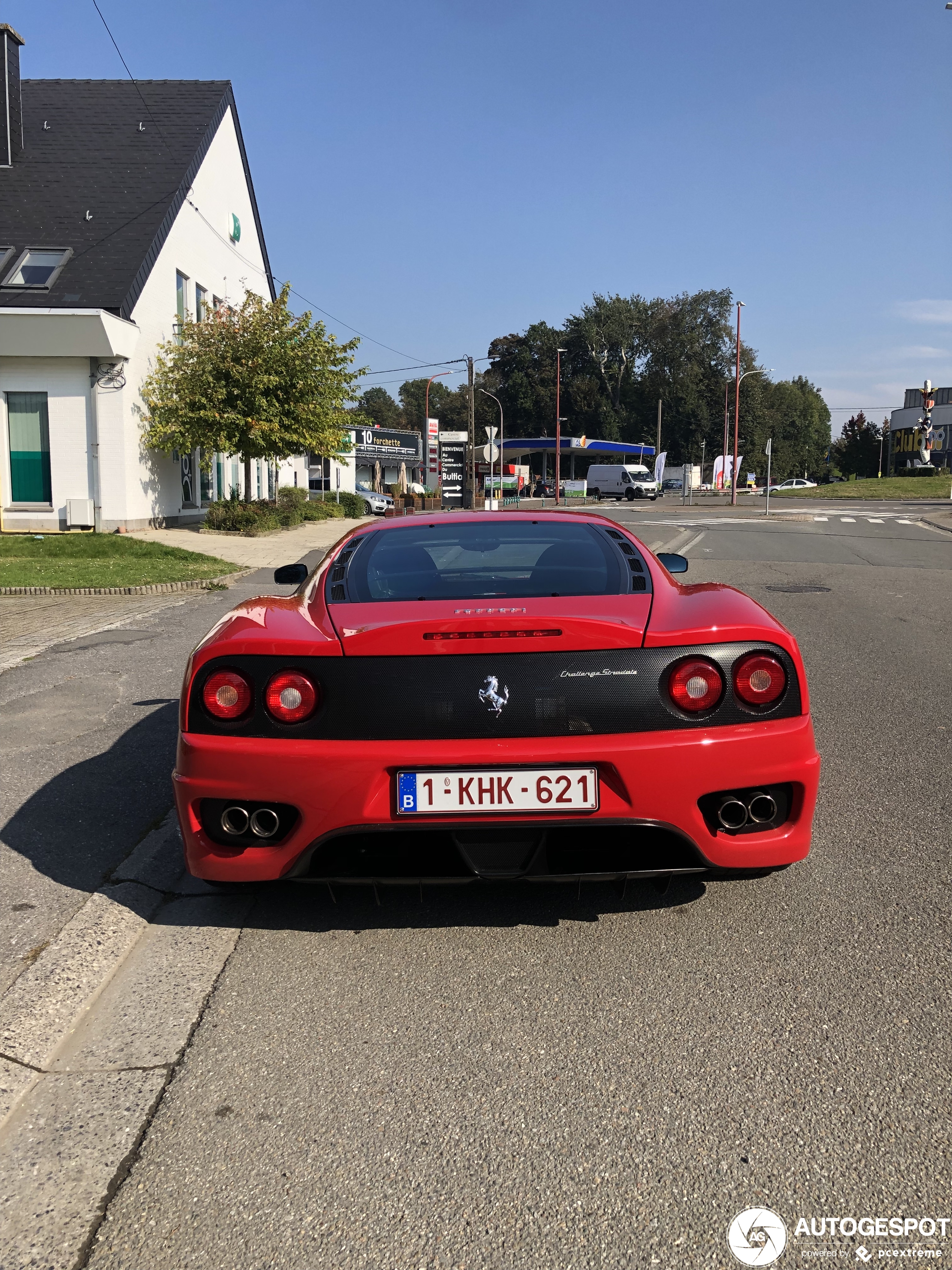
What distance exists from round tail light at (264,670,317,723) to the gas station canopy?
257 ft

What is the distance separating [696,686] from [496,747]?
61 cm

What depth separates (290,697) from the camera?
3090mm

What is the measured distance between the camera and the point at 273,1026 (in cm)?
283

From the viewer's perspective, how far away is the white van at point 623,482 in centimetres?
6881

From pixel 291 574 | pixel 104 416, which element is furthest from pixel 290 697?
pixel 104 416

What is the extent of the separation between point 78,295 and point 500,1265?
73.4 ft

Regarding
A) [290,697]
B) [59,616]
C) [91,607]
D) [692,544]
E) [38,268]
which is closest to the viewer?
[290,697]

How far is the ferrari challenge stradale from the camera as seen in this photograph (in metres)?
2.99

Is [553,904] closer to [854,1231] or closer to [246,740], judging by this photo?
[246,740]

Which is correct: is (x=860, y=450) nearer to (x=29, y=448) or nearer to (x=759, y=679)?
(x=29, y=448)

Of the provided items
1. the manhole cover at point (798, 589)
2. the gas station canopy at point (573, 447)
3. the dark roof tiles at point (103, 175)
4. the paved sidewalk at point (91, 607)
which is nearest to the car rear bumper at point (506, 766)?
the paved sidewalk at point (91, 607)

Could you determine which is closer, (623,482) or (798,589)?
(798,589)

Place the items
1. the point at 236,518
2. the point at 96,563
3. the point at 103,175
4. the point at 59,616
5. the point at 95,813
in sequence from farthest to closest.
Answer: the point at 103,175
the point at 236,518
the point at 96,563
the point at 59,616
the point at 95,813

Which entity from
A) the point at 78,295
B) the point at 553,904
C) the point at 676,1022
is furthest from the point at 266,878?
the point at 78,295
